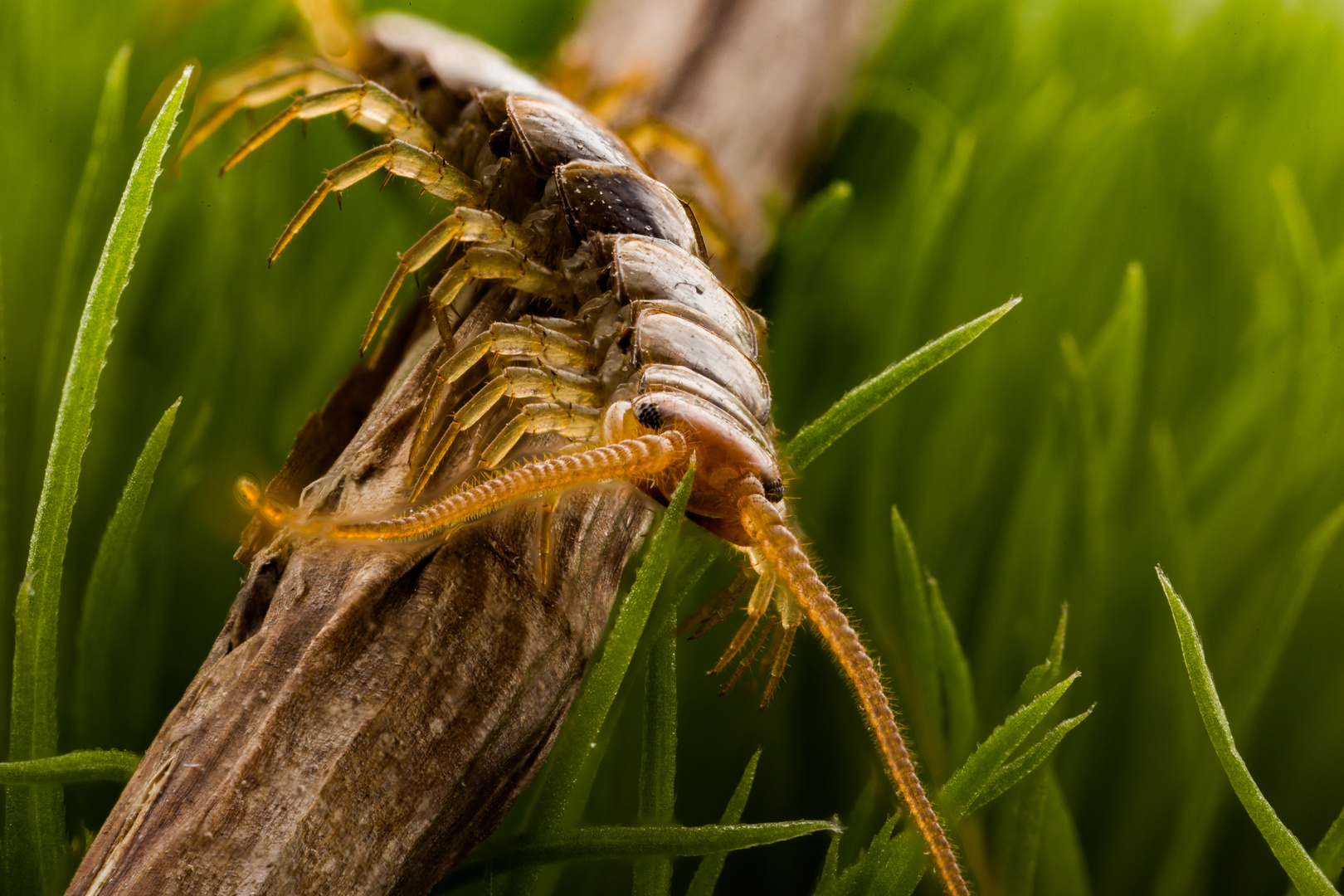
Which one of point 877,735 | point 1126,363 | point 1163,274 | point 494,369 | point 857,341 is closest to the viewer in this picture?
point 877,735

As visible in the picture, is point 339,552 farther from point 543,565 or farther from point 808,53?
point 808,53

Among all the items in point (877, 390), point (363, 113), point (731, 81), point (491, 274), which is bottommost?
point (877, 390)

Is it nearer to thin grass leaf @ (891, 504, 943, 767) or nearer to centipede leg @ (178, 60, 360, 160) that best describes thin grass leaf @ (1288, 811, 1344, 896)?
thin grass leaf @ (891, 504, 943, 767)

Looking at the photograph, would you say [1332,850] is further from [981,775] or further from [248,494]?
[248,494]

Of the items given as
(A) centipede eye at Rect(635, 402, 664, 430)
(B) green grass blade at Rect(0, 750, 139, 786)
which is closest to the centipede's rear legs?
(A) centipede eye at Rect(635, 402, 664, 430)

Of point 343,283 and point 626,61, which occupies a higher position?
point 626,61

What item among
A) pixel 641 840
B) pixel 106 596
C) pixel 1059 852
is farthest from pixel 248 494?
pixel 1059 852

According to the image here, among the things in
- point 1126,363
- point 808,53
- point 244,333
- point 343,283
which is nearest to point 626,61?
point 808,53
